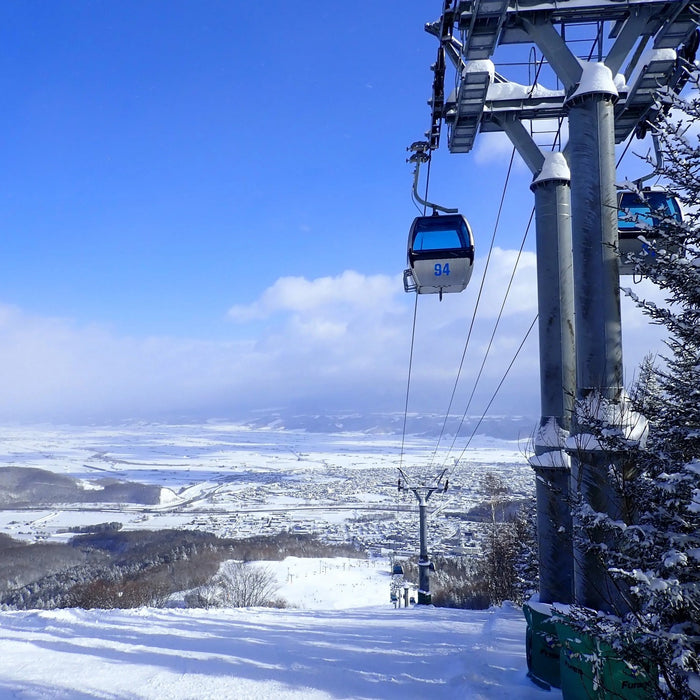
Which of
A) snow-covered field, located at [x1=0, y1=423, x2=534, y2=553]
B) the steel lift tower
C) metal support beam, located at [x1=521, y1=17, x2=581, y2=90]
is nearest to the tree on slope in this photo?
the steel lift tower

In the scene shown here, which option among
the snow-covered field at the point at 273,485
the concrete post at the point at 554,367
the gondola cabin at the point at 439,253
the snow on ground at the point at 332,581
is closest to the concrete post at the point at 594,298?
the concrete post at the point at 554,367

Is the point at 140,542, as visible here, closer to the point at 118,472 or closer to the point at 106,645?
the point at 106,645

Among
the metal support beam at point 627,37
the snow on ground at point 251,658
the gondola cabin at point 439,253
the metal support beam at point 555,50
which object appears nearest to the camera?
the metal support beam at point 555,50

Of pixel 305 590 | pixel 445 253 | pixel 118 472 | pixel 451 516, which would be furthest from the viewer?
pixel 118 472

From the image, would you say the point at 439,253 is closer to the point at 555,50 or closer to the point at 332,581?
the point at 555,50

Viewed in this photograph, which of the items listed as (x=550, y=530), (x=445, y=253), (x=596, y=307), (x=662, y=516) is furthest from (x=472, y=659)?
(x=445, y=253)

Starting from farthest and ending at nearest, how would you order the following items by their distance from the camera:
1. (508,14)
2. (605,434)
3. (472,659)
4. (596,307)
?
1. (472,659)
2. (508,14)
3. (596,307)
4. (605,434)

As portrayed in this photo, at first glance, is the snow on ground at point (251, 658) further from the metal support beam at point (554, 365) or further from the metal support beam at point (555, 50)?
the metal support beam at point (555, 50)
